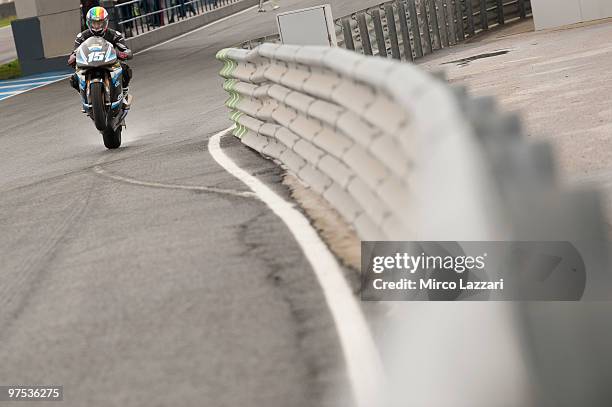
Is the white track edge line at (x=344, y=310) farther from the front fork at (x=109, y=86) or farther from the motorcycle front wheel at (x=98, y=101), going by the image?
the front fork at (x=109, y=86)

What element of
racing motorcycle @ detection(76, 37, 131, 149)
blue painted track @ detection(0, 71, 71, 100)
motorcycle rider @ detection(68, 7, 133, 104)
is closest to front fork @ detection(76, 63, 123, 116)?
racing motorcycle @ detection(76, 37, 131, 149)

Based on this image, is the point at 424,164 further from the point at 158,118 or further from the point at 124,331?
the point at 158,118

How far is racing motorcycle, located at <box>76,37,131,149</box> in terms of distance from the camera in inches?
661

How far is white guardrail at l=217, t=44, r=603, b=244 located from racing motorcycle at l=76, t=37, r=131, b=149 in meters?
4.65

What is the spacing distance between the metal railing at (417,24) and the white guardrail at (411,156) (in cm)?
1348

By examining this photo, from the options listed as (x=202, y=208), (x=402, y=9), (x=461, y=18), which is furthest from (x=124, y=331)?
(x=461, y=18)

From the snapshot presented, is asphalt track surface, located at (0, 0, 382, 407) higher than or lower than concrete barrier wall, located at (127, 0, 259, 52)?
higher

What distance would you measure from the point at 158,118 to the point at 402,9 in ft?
26.9

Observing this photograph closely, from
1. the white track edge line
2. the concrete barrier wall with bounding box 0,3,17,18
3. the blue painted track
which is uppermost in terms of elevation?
the concrete barrier wall with bounding box 0,3,17,18

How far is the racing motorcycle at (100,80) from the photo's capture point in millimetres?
16797

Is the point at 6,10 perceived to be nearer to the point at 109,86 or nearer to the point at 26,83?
the point at 26,83

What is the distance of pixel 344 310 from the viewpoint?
22.7 feet

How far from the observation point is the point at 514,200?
5117mm

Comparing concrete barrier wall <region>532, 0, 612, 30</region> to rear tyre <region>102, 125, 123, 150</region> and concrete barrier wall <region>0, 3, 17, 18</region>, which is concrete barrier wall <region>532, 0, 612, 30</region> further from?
concrete barrier wall <region>0, 3, 17, 18</region>
